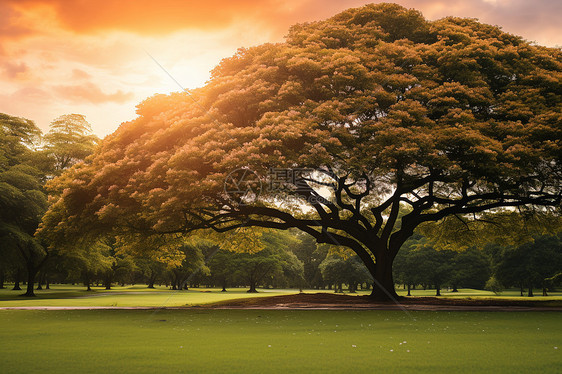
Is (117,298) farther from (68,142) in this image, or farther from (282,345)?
(282,345)

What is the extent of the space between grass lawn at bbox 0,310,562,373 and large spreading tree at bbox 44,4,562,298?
6.48 m

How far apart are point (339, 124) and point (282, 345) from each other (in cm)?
1280

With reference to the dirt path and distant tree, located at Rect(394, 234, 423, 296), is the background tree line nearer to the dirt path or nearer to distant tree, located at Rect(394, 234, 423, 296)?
distant tree, located at Rect(394, 234, 423, 296)

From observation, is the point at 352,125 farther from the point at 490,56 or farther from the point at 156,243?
the point at 156,243

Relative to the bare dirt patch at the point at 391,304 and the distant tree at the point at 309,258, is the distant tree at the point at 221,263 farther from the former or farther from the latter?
the bare dirt patch at the point at 391,304

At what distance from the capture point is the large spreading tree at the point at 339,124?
19.2 metres

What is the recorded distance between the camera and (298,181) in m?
24.0

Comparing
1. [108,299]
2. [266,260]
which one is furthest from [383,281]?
[266,260]

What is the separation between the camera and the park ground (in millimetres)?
8008

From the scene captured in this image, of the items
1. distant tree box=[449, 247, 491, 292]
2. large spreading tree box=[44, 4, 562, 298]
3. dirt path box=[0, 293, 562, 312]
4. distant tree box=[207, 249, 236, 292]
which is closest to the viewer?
large spreading tree box=[44, 4, 562, 298]

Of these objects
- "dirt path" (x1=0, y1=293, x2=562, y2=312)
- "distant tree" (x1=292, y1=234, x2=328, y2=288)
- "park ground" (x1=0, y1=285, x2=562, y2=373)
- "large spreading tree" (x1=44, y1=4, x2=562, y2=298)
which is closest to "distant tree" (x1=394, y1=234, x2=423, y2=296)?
"distant tree" (x1=292, y1=234, x2=328, y2=288)

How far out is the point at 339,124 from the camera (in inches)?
823

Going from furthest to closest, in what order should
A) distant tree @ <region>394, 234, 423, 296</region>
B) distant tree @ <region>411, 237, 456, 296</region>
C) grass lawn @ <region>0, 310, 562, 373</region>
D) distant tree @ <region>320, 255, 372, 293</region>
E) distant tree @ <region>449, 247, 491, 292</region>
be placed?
distant tree @ <region>320, 255, 372, 293</region> < distant tree @ <region>394, 234, 423, 296</region> < distant tree @ <region>411, 237, 456, 296</region> < distant tree @ <region>449, 247, 491, 292</region> < grass lawn @ <region>0, 310, 562, 373</region>

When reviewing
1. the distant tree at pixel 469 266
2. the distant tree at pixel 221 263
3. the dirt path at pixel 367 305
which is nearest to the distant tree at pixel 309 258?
the distant tree at pixel 221 263
